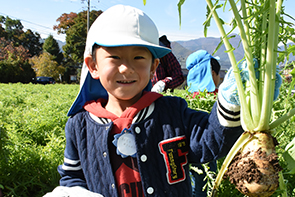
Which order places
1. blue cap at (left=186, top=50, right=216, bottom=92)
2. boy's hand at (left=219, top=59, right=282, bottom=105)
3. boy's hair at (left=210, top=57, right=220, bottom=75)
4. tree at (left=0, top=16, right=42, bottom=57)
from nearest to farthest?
1. boy's hand at (left=219, top=59, right=282, bottom=105)
2. blue cap at (left=186, top=50, right=216, bottom=92)
3. boy's hair at (left=210, top=57, right=220, bottom=75)
4. tree at (left=0, top=16, right=42, bottom=57)

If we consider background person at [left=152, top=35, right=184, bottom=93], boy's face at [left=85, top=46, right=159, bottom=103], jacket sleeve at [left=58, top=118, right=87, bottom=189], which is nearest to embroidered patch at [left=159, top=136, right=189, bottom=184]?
boy's face at [left=85, top=46, right=159, bottom=103]

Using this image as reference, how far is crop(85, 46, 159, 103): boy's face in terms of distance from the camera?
1362mm

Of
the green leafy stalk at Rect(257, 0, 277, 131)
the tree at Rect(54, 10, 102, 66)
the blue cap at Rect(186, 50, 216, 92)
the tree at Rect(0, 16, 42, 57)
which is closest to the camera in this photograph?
the green leafy stalk at Rect(257, 0, 277, 131)

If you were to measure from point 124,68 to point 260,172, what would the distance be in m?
0.84

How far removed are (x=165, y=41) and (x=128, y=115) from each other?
1911mm

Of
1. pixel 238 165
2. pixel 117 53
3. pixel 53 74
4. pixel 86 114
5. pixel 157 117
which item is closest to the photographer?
pixel 238 165

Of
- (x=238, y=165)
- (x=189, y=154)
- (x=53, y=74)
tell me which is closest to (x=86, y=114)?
(x=189, y=154)

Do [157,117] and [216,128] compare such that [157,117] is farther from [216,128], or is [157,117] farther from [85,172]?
[85,172]

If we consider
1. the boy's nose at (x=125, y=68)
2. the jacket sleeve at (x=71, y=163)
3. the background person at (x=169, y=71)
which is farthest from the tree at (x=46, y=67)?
the boy's nose at (x=125, y=68)

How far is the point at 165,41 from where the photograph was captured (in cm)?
315

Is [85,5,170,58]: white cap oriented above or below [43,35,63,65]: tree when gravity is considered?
below

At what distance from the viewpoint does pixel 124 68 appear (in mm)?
1324

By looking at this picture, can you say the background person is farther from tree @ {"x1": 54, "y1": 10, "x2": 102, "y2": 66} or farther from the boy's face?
tree @ {"x1": 54, "y1": 10, "x2": 102, "y2": 66}

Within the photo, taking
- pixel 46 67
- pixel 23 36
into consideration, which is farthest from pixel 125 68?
pixel 23 36
